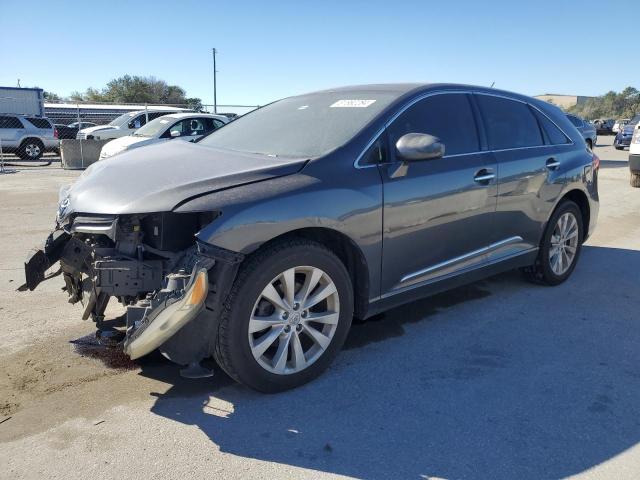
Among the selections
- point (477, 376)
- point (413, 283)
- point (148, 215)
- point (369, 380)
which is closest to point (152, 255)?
point (148, 215)

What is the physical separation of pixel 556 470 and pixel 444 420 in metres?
0.60

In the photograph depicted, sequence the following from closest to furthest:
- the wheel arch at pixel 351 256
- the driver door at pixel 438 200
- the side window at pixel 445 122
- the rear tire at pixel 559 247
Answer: the wheel arch at pixel 351 256, the driver door at pixel 438 200, the side window at pixel 445 122, the rear tire at pixel 559 247

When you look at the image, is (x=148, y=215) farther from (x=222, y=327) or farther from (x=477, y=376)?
(x=477, y=376)

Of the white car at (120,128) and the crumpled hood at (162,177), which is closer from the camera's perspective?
the crumpled hood at (162,177)

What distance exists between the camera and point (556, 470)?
2.55 meters

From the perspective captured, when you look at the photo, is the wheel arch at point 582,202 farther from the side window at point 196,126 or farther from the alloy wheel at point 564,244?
the side window at point 196,126

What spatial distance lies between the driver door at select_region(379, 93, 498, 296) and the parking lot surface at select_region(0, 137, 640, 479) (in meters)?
0.58

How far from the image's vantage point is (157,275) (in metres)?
2.98

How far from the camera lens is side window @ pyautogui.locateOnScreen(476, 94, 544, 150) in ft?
14.6

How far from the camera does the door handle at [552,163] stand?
16.0 ft

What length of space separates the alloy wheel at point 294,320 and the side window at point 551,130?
119 inches

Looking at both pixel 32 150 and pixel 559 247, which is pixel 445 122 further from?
pixel 32 150

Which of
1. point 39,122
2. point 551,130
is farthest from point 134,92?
point 551,130

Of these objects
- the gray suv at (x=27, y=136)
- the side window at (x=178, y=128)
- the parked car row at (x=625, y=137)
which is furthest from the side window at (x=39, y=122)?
the parked car row at (x=625, y=137)
